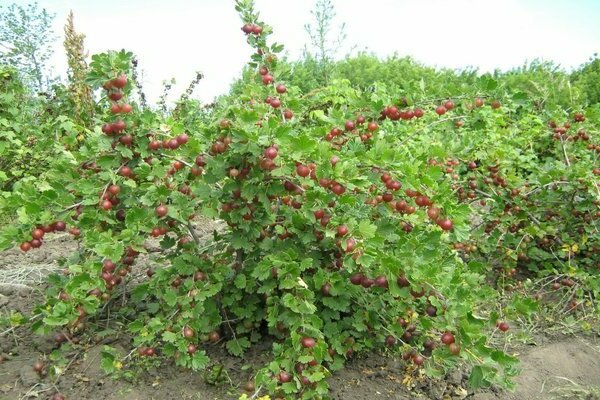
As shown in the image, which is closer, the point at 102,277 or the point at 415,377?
the point at 102,277

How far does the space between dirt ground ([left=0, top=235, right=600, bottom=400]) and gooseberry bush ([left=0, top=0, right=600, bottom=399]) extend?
0.10 meters

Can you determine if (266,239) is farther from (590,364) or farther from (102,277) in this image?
(590,364)

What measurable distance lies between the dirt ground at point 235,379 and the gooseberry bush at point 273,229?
104 mm

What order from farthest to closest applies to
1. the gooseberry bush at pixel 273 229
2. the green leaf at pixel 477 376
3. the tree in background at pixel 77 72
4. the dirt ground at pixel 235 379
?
1. the tree in background at pixel 77 72
2. the dirt ground at pixel 235 379
3. the gooseberry bush at pixel 273 229
4. the green leaf at pixel 477 376

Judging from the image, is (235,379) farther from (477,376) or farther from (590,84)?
(590,84)

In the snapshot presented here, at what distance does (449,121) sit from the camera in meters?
2.84

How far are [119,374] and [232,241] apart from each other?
80 cm

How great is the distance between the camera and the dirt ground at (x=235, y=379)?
2.50 meters

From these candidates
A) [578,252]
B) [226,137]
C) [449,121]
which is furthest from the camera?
[578,252]

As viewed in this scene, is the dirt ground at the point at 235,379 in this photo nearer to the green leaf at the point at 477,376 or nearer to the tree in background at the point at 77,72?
the green leaf at the point at 477,376

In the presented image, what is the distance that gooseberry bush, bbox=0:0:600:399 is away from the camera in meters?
2.14

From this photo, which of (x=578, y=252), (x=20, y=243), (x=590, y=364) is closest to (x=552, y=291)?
(x=578, y=252)

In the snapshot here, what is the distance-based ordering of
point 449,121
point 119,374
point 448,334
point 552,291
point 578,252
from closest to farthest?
point 448,334 → point 119,374 → point 449,121 → point 552,291 → point 578,252

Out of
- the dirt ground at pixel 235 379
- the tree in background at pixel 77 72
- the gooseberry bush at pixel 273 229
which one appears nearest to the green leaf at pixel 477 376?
the gooseberry bush at pixel 273 229
